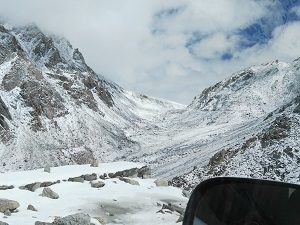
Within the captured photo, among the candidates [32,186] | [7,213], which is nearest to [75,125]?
[32,186]

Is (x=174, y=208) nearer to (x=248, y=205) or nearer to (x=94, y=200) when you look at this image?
(x=94, y=200)

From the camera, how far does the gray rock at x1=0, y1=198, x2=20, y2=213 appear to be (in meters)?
14.8

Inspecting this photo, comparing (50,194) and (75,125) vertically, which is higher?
(75,125)

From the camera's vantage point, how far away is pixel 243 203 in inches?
68.9

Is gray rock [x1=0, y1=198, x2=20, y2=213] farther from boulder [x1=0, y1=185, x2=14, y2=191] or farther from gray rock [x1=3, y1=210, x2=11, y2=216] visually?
boulder [x1=0, y1=185, x2=14, y2=191]

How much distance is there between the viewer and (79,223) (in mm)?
13250

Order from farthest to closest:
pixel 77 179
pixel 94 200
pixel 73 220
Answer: pixel 77 179
pixel 94 200
pixel 73 220

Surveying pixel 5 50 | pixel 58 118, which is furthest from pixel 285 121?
pixel 5 50

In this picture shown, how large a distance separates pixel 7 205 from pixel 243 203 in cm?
1415

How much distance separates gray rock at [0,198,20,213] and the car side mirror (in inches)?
541

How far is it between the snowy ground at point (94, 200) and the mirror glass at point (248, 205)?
12.4 metres

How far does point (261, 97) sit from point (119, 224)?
189131 mm

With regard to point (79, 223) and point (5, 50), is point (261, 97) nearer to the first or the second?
point (5, 50)

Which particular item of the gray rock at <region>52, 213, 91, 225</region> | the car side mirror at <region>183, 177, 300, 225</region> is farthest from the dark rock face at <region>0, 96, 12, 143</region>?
the car side mirror at <region>183, 177, 300, 225</region>
